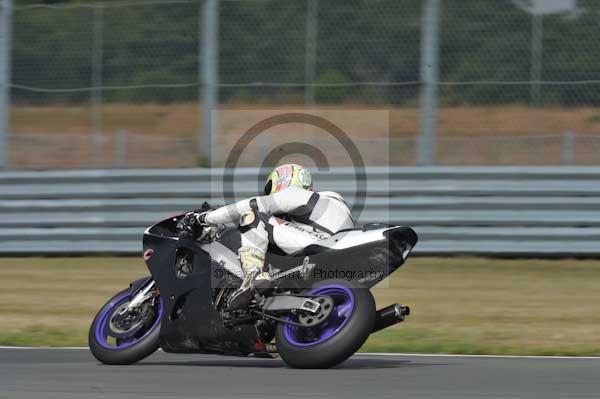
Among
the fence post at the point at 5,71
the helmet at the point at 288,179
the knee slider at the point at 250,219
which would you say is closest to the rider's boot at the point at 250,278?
the knee slider at the point at 250,219

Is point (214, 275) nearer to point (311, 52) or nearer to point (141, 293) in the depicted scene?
point (141, 293)

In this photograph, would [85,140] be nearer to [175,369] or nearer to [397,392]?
[175,369]

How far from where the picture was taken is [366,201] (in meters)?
13.4

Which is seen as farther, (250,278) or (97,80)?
(97,80)

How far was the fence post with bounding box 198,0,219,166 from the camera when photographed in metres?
13.8

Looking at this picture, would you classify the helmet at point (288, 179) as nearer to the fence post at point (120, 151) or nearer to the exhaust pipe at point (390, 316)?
the exhaust pipe at point (390, 316)

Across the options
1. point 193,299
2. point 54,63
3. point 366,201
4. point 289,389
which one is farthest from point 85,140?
point 289,389

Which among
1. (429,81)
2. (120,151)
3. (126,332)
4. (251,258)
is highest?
(429,81)

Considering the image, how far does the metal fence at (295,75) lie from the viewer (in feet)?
43.1

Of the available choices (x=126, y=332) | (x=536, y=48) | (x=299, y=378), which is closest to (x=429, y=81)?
(x=536, y=48)

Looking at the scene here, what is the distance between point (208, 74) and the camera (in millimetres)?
13906

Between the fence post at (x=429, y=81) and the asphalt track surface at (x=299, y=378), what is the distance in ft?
17.3

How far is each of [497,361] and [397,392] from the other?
1741 mm

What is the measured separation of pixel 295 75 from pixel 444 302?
→ 3.70m
